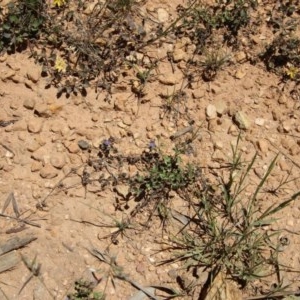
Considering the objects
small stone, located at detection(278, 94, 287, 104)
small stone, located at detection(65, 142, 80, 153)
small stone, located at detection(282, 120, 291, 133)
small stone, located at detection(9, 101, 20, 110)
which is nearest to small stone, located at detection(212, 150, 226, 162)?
small stone, located at detection(282, 120, 291, 133)

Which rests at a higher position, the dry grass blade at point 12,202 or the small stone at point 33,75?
the small stone at point 33,75

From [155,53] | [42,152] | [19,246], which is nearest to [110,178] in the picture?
[42,152]

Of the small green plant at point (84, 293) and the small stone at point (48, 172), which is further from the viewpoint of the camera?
the small stone at point (48, 172)

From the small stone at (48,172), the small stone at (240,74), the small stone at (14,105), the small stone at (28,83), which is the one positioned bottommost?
the small stone at (48,172)

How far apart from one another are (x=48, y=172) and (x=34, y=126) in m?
0.37

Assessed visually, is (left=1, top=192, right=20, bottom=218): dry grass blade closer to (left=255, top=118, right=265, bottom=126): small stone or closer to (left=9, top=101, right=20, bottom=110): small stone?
(left=9, top=101, right=20, bottom=110): small stone

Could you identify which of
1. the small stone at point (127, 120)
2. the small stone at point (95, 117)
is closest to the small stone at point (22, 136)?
the small stone at point (95, 117)

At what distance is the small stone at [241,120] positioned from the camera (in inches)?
148

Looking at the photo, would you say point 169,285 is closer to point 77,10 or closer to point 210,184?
point 210,184

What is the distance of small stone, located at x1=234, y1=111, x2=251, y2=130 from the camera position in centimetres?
376

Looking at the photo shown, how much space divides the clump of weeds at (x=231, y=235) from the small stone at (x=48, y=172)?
40.7 inches

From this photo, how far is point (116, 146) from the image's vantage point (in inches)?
146

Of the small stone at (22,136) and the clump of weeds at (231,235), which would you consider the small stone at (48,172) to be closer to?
the small stone at (22,136)

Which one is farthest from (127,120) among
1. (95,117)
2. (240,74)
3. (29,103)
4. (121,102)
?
(240,74)
